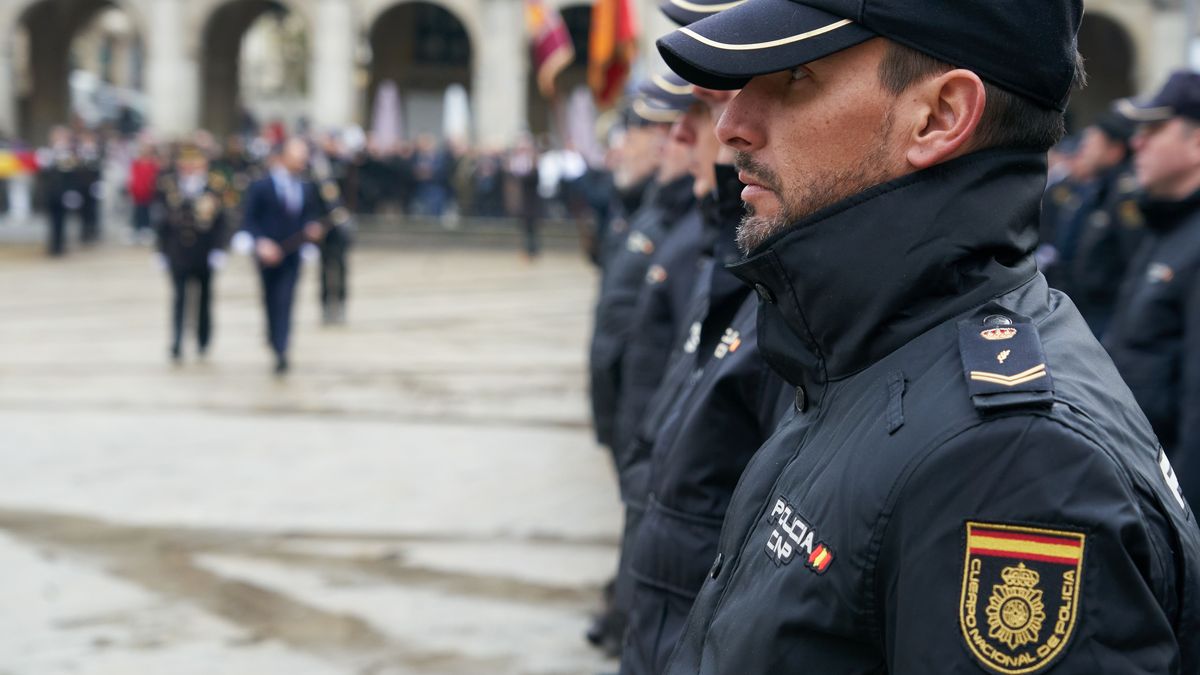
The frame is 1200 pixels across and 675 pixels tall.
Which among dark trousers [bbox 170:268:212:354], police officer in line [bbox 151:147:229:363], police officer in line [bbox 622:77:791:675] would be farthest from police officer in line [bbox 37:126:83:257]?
police officer in line [bbox 622:77:791:675]

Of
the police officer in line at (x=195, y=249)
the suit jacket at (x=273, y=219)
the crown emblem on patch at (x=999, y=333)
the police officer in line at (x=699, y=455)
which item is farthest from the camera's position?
the police officer in line at (x=195, y=249)

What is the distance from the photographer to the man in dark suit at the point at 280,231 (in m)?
12.9

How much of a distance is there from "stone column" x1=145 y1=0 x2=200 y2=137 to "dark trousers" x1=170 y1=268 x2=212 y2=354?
84.3 ft

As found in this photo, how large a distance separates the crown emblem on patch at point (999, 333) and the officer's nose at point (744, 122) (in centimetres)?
40

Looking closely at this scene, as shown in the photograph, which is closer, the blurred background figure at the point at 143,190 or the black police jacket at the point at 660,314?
the black police jacket at the point at 660,314

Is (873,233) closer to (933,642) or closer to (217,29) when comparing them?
(933,642)

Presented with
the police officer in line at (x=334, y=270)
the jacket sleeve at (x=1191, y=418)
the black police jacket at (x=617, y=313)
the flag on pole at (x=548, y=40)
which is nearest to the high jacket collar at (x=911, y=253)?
the jacket sleeve at (x=1191, y=418)

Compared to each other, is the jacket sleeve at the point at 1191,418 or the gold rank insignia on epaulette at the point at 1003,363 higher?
the gold rank insignia on epaulette at the point at 1003,363

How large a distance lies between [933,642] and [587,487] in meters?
7.13

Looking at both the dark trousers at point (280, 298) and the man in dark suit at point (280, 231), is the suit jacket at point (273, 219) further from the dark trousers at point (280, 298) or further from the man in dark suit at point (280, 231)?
the dark trousers at point (280, 298)

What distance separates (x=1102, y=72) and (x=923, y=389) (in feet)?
138

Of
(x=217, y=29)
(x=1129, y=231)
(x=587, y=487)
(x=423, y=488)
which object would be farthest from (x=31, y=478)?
(x=217, y=29)

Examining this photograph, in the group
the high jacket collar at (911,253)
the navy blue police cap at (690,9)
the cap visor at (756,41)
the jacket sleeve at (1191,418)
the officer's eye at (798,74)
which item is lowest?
the jacket sleeve at (1191,418)

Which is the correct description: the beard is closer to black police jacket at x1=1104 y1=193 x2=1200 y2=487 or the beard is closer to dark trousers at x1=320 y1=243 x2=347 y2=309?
black police jacket at x1=1104 y1=193 x2=1200 y2=487
